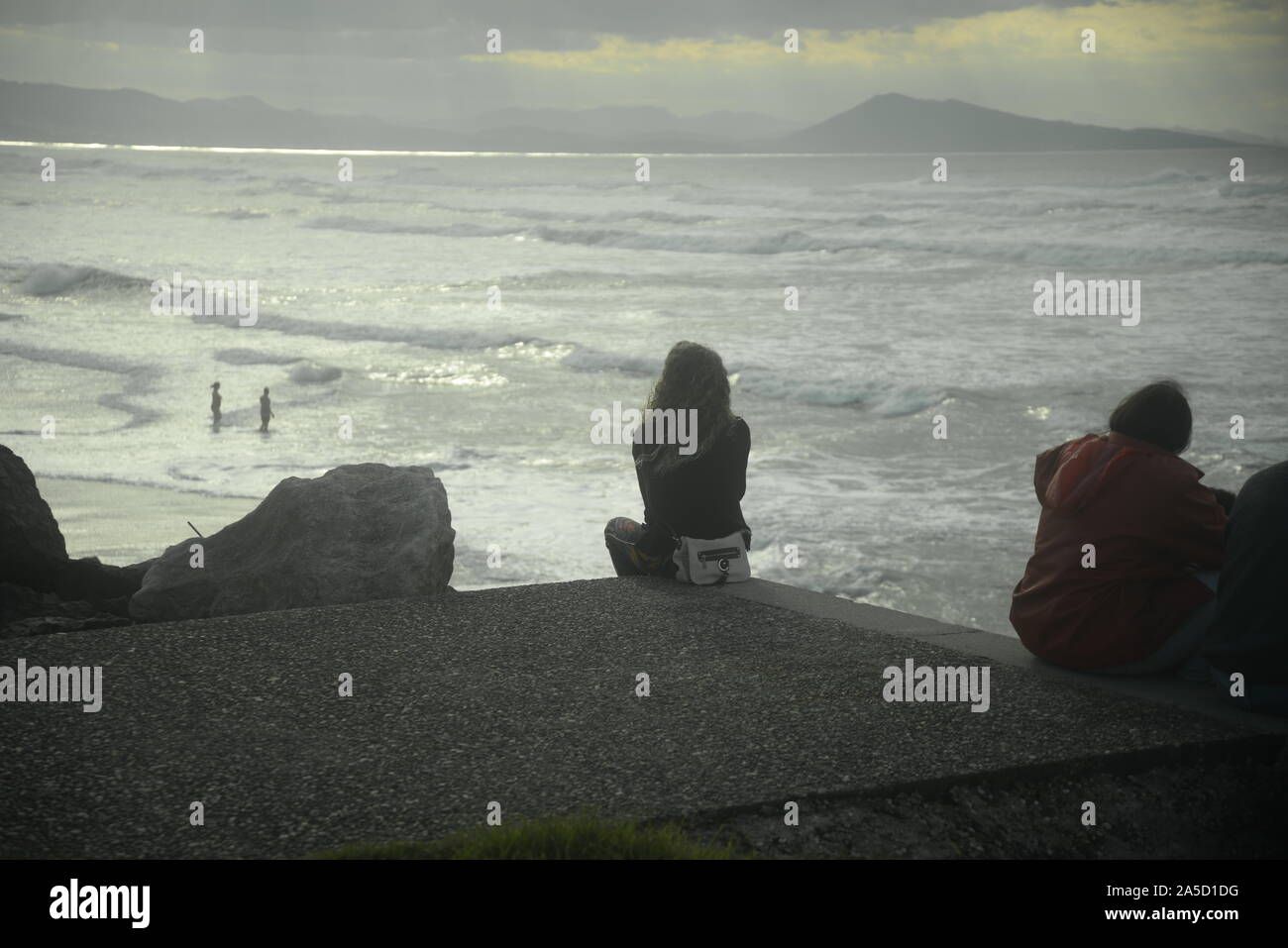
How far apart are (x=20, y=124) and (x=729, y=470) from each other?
215m

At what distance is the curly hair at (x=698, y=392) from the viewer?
661 cm

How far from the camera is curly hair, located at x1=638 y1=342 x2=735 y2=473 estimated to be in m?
6.61

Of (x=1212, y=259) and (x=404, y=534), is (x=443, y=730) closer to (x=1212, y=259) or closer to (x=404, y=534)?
(x=404, y=534)

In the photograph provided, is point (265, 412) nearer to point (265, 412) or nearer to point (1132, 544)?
point (265, 412)

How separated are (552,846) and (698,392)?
3.47 metres

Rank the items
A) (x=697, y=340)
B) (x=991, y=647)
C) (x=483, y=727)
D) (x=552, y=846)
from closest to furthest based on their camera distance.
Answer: (x=552, y=846), (x=483, y=727), (x=991, y=647), (x=697, y=340)

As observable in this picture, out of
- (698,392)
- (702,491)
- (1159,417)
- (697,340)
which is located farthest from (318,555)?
(697,340)

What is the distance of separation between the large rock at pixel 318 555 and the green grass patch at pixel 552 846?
313 centimetres

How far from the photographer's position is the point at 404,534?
6.80 metres

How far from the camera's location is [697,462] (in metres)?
6.62

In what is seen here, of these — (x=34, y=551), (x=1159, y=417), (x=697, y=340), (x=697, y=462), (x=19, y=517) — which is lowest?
(x=34, y=551)

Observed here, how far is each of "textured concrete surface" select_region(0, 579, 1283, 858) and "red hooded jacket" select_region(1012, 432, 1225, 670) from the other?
25 centimetres

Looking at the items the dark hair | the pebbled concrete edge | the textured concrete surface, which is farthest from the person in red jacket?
the textured concrete surface

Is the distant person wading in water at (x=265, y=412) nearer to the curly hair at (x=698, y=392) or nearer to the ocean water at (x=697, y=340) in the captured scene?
the ocean water at (x=697, y=340)
